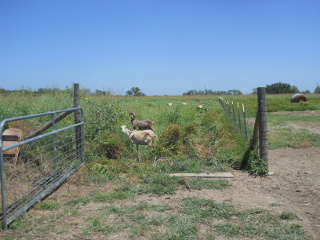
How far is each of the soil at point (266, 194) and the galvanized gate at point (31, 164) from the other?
25 centimetres

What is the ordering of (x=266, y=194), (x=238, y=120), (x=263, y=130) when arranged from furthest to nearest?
(x=238, y=120), (x=263, y=130), (x=266, y=194)

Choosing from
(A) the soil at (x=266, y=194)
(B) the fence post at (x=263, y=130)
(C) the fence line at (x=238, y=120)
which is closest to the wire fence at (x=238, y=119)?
(C) the fence line at (x=238, y=120)

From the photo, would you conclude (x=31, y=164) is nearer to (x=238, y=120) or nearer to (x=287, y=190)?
(x=287, y=190)

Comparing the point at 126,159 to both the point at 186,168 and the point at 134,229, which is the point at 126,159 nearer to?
the point at 186,168

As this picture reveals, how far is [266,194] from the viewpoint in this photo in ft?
18.0

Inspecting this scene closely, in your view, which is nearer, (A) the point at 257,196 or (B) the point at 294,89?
(A) the point at 257,196

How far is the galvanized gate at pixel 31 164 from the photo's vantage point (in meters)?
4.43

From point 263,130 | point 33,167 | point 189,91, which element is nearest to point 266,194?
point 263,130

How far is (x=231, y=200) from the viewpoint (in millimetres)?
5129

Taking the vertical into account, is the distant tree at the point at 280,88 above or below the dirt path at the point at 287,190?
above

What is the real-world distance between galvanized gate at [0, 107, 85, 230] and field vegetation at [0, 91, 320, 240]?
0.68ft

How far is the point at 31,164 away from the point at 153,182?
8.71 feet

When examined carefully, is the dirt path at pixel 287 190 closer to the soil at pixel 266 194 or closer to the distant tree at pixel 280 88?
the soil at pixel 266 194

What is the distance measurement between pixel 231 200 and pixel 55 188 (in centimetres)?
312
